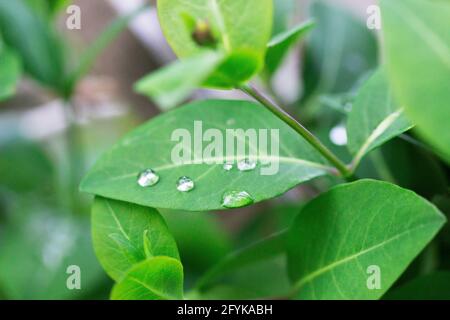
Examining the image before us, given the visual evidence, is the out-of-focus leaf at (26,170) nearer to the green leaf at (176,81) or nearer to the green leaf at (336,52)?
the green leaf at (336,52)

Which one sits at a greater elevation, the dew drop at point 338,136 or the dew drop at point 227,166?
the dew drop at point 338,136

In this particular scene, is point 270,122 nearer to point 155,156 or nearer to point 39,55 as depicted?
point 155,156

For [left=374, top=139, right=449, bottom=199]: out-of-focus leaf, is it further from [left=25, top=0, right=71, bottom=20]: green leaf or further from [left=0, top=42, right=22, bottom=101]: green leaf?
[left=25, top=0, right=71, bottom=20]: green leaf

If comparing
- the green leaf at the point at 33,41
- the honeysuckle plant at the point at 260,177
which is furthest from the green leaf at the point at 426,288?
the green leaf at the point at 33,41

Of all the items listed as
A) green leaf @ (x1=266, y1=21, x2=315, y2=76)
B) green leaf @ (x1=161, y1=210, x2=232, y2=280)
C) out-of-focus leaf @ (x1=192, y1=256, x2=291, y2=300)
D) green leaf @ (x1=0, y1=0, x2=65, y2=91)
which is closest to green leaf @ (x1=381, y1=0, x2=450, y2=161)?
green leaf @ (x1=266, y1=21, x2=315, y2=76)

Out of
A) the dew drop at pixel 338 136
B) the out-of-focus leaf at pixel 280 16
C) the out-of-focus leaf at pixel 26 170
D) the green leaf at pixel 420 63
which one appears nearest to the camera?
the green leaf at pixel 420 63

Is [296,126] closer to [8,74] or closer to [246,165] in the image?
[246,165]

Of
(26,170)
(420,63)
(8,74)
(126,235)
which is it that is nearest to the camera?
(420,63)

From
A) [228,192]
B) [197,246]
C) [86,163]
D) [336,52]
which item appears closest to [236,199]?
[228,192]
